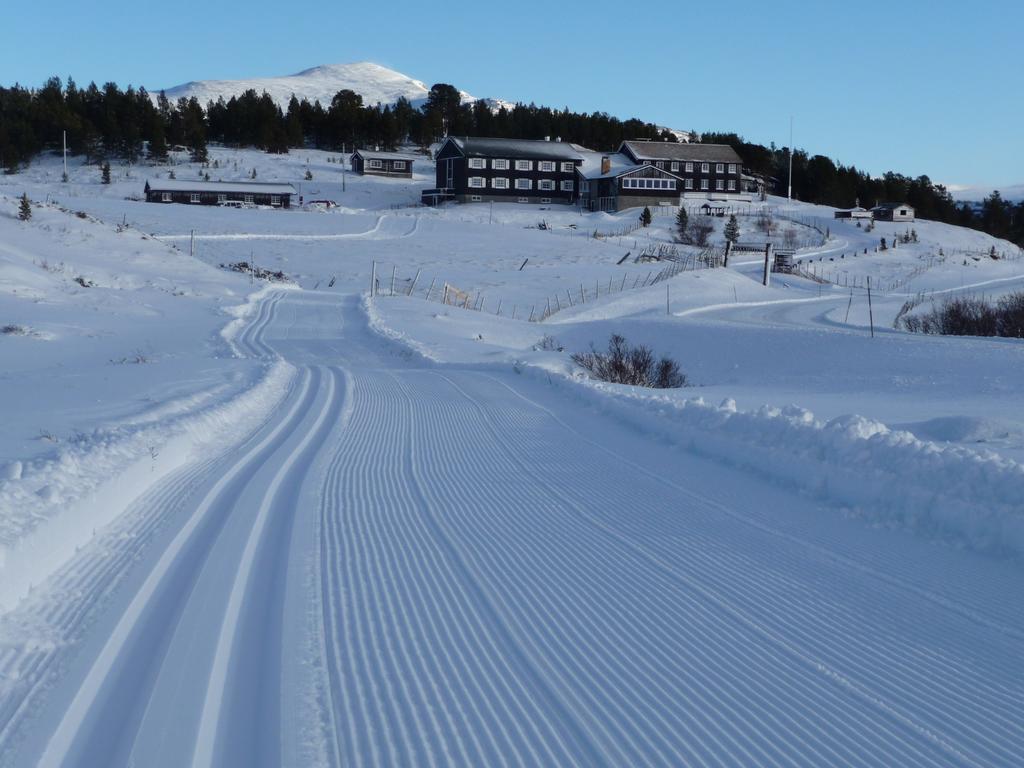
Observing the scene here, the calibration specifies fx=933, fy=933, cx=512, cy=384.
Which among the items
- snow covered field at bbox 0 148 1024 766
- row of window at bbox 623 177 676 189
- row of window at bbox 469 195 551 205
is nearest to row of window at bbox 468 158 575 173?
row of window at bbox 469 195 551 205

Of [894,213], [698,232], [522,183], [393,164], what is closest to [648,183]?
[522,183]

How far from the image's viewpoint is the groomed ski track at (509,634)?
4.22m

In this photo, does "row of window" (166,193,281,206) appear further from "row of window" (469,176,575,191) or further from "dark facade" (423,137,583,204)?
"row of window" (469,176,575,191)

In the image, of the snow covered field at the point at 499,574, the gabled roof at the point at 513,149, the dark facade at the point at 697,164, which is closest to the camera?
the snow covered field at the point at 499,574

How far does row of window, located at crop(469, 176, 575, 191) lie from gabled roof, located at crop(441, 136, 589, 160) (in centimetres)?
251

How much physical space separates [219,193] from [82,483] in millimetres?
92077

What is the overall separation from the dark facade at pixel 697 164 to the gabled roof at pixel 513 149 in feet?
26.6

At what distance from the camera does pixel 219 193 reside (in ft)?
308

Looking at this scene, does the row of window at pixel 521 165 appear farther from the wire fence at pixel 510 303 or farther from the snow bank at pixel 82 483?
the snow bank at pixel 82 483

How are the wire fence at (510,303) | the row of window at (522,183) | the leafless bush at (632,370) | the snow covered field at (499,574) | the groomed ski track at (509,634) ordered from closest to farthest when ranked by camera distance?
the groomed ski track at (509,634)
the snow covered field at (499,574)
the leafless bush at (632,370)
the wire fence at (510,303)
the row of window at (522,183)

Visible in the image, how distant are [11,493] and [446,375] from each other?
47.1 ft

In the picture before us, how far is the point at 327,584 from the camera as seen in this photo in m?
6.27

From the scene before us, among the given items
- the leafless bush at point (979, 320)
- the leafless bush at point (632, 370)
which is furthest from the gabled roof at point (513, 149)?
the leafless bush at point (632, 370)

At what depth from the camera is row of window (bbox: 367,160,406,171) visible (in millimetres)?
119562
